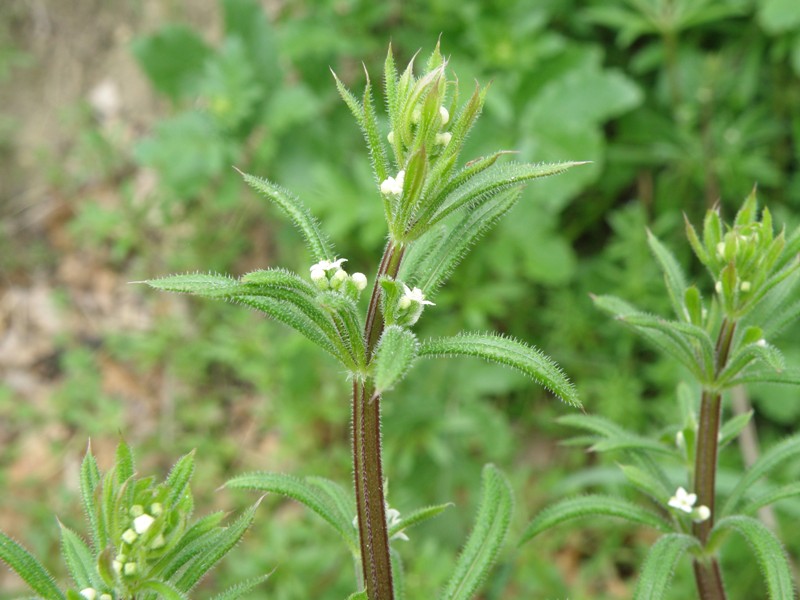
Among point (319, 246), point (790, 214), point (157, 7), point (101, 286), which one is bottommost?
point (319, 246)

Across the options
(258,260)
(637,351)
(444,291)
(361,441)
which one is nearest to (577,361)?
(637,351)

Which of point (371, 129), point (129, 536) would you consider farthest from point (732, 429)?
point (129, 536)

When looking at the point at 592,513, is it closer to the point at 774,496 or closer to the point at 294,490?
the point at 774,496

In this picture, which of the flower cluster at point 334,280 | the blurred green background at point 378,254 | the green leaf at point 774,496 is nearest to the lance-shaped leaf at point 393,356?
the flower cluster at point 334,280

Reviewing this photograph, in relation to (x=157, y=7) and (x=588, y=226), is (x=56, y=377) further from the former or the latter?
(x=588, y=226)

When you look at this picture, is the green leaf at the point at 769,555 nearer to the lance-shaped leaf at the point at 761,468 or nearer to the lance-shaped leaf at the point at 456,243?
the lance-shaped leaf at the point at 761,468

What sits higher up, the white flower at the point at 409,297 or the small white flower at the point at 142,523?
the white flower at the point at 409,297
